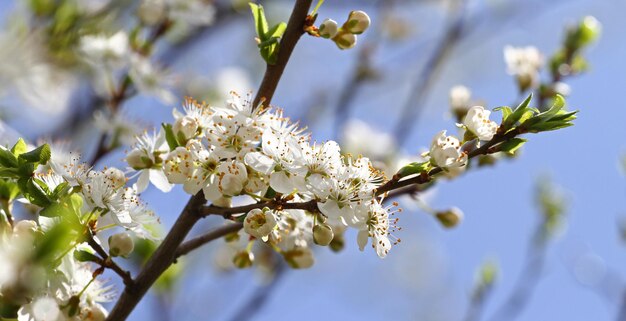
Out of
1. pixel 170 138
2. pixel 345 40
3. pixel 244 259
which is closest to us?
pixel 170 138

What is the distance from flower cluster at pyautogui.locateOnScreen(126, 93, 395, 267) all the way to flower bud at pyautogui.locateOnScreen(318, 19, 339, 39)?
0.21 metres

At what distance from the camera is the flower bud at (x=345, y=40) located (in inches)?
67.7

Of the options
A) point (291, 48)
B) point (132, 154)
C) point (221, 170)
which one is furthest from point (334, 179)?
point (132, 154)

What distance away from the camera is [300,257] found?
5.95 ft

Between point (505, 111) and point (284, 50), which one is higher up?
point (505, 111)

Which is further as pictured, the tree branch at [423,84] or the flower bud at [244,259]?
the tree branch at [423,84]

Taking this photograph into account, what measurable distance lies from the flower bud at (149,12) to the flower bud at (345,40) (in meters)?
1.32

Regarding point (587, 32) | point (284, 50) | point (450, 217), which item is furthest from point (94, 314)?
point (587, 32)

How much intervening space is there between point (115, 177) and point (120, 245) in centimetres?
14

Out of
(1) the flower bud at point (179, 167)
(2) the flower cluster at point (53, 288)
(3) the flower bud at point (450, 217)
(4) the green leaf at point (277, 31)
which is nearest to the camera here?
(2) the flower cluster at point (53, 288)

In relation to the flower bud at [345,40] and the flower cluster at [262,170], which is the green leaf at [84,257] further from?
the flower bud at [345,40]

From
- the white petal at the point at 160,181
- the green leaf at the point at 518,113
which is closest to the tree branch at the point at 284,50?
the white petal at the point at 160,181

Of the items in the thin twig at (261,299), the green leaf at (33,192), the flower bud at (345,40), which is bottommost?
the thin twig at (261,299)

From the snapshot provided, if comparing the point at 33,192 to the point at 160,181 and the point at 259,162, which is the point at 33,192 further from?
the point at 259,162
